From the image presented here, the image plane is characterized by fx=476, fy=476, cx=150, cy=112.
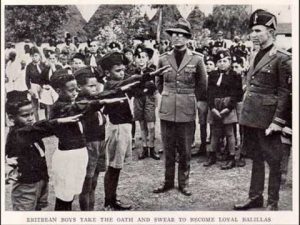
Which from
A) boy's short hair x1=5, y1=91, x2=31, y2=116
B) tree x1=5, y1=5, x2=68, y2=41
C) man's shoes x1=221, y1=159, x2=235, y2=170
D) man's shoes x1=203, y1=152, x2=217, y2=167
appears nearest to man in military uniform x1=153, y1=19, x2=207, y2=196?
man's shoes x1=203, y1=152, x2=217, y2=167

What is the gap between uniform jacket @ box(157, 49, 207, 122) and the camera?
2.80m

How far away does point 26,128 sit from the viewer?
275 cm

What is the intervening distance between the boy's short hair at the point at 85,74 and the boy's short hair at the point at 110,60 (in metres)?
0.06

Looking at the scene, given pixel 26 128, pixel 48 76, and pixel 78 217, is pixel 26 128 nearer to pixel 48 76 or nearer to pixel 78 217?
pixel 48 76

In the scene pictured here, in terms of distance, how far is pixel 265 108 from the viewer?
8.91 feet

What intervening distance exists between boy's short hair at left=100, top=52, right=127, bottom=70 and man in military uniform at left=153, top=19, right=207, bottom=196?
0.78ft

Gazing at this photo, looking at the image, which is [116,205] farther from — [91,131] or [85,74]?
[85,74]

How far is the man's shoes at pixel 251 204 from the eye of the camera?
2801 millimetres

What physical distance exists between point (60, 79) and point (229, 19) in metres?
1.05

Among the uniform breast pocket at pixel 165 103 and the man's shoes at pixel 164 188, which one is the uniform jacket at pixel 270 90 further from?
the man's shoes at pixel 164 188

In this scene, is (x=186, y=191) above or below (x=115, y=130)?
below

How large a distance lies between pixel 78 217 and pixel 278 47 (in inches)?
60.4

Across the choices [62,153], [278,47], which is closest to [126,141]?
[62,153]

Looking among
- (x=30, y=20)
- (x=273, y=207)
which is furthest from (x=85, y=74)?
(x=273, y=207)
